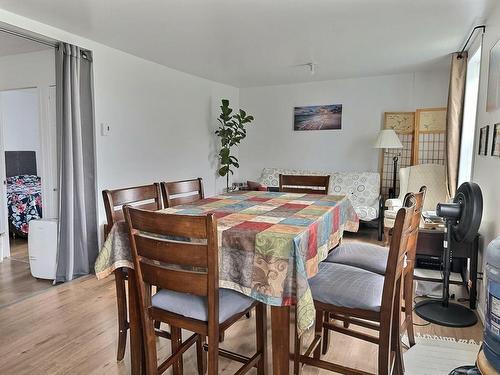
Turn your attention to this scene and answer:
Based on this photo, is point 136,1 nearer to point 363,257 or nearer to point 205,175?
point 363,257

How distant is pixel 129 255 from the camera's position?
1.59 metres

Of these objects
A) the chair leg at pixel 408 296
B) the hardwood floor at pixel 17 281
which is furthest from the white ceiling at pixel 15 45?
the chair leg at pixel 408 296

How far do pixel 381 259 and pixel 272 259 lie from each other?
0.89 m

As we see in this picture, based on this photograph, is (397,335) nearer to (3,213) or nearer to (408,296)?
(408,296)

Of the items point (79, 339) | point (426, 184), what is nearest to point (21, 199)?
point (79, 339)

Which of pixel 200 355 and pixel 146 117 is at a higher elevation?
pixel 146 117

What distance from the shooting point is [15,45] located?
365 cm

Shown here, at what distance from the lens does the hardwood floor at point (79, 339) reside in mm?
1920

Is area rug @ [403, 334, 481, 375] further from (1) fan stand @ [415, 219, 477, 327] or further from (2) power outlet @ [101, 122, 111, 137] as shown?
(2) power outlet @ [101, 122, 111, 137]

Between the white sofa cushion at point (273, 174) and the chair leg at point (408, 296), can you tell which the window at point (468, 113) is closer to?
the white sofa cushion at point (273, 174)

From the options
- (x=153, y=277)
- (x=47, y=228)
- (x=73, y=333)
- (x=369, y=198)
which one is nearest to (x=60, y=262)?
(x=47, y=228)

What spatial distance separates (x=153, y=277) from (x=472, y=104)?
145 inches

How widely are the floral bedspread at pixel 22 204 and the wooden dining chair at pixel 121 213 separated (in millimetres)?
3139

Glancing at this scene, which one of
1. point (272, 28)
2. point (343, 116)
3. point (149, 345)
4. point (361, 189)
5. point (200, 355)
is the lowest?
point (200, 355)
